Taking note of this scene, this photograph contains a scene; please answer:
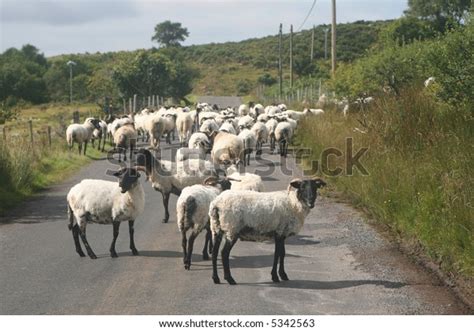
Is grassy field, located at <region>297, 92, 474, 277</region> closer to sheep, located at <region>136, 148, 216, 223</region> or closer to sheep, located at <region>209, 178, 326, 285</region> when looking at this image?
sheep, located at <region>209, 178, 326, 285</region>

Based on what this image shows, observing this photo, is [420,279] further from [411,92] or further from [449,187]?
[411,92]

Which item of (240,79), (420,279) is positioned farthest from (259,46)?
(420,279)

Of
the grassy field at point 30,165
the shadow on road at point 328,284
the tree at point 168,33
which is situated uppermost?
the tree at point 168,33

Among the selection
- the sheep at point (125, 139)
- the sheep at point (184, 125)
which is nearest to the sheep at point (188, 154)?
the sheep at point (125, 139)

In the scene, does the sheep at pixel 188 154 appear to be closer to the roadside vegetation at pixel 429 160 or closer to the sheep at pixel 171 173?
the sheep at pixel 171 173

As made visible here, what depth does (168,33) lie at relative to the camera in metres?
108

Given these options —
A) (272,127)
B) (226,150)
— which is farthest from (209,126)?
(226,150)

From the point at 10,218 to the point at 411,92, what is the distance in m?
9.76

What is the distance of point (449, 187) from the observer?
35.0 ft

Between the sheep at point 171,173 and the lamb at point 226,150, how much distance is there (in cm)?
422

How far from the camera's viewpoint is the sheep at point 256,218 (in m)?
9.41

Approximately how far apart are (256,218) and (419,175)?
421 cm

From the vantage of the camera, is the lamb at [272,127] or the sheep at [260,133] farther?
the lamb at [272,127]

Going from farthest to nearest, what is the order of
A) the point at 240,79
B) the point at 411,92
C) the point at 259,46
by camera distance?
the point at 259,46 < the point at 240,79 < the point at 411,92
